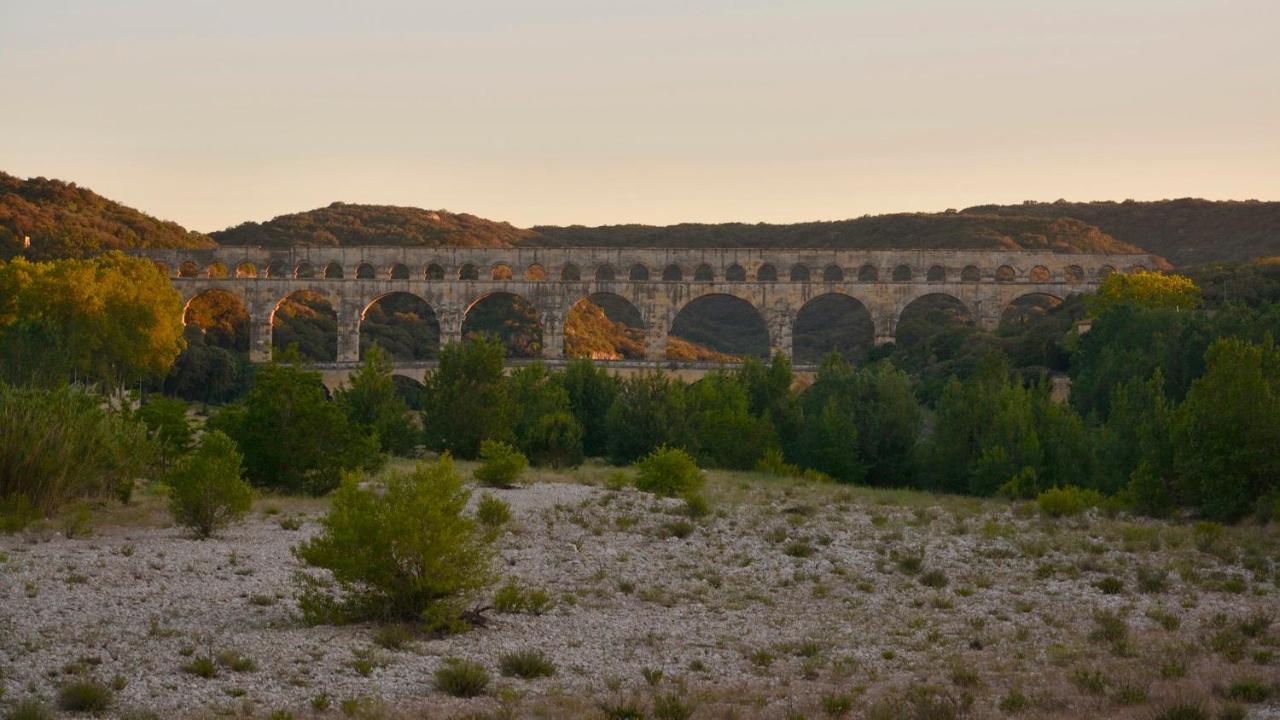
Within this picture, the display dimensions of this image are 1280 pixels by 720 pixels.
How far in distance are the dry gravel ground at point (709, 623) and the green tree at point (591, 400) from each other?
1568 cm

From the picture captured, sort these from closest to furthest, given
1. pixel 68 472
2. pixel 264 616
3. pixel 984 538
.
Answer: pixel 264 616 < pixel 68 472 < pixel 984 538

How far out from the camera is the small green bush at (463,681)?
462 inches

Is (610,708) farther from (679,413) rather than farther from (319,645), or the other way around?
(679,413)

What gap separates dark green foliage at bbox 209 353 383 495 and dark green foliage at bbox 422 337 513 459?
26.1 ft

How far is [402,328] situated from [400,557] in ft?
230

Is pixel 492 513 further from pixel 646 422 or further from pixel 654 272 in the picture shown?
pixel 654 272

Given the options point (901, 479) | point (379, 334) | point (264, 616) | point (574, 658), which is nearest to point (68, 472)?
point (264, 616)

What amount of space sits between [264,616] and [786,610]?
18.2 ft

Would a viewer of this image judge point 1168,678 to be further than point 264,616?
No

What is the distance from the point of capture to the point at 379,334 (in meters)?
80.4

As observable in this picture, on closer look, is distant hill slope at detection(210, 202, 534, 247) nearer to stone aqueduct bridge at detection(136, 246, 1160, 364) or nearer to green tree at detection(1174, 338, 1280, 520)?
stone aqueduct bridge at detection(136, 246, 1160, 364)

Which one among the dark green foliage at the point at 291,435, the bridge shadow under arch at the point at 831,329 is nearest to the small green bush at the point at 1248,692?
the dark green foliage at the point at 291,435

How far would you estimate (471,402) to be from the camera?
1257 inches

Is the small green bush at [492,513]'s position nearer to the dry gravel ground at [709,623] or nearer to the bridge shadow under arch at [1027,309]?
the dry gravel ground at [709,623]
